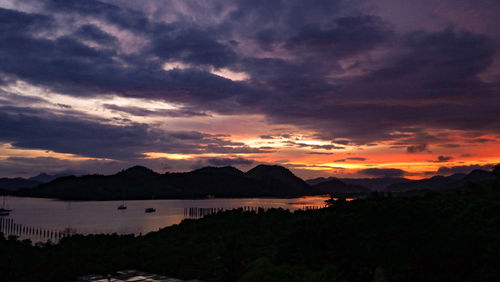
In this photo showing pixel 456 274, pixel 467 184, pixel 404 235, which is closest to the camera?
pixel 456 274

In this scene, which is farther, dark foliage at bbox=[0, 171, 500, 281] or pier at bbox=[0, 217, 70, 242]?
pier at bbox=[0, 217, 70, 242]

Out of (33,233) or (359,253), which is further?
(33,233)

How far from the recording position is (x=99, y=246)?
3078 centimetres

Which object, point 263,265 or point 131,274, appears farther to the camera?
point 131,274

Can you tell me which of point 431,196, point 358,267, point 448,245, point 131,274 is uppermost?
point 431,196

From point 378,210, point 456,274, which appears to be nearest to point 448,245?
point 456,274

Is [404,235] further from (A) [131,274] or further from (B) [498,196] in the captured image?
(A) [131,274]

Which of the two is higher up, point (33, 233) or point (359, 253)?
point (359, 253)

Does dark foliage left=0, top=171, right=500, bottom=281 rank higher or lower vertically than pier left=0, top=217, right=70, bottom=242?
higher

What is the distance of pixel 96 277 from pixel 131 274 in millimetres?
1895

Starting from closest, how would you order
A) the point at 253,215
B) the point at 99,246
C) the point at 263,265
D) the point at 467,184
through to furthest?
the point at 263,265 < the point at 467,184 < the point at 99,246 < the point at 253,215

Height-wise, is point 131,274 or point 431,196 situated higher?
point 431,196

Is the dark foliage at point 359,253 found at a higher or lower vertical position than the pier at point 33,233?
higher

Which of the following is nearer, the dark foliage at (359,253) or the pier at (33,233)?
the dark foliage at (359,253)
